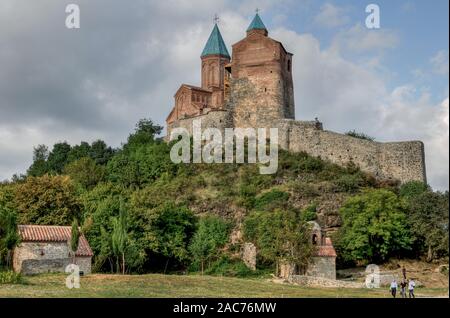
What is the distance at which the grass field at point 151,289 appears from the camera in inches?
975

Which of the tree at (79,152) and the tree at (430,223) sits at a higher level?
the tree at (79,152)

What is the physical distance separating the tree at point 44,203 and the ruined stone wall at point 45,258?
23.9ft

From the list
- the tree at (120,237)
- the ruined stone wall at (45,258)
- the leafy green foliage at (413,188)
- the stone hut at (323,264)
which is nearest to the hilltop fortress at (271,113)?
the leafy green foliage at (413,188)

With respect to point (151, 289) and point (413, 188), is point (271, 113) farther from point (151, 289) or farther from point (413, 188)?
point (151, 289)

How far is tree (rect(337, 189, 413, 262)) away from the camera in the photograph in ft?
144

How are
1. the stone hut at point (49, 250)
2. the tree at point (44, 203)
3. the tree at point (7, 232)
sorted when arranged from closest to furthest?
the tree at point (7, 232), the stone hut at point (49, 250), the tree at point (44, 203)

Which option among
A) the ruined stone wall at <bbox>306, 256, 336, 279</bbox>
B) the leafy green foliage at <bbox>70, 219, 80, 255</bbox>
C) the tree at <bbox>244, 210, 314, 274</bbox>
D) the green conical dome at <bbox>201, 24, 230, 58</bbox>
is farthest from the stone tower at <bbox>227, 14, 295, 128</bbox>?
the leafy green foliage at <bbox>70, 219, 80, 255</bbox>

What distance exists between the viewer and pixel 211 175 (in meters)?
57.2

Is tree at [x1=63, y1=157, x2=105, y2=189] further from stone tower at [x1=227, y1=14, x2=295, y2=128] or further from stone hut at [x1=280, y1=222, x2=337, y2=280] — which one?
stone hut at [x1=280, y1=222, x2=337, y2=280]

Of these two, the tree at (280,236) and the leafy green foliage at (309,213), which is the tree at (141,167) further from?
the leafy green foliage at (309,213)

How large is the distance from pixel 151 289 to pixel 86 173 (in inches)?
1377

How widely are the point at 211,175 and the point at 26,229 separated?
865 inches

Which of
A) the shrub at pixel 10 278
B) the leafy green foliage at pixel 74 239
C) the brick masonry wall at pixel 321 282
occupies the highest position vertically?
the leafy green foliage at pixel 74 239

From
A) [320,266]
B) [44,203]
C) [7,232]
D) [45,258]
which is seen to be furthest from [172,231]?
[7,232]
